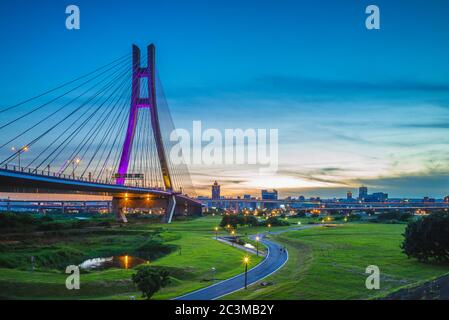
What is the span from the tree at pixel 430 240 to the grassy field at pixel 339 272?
127 centimetres

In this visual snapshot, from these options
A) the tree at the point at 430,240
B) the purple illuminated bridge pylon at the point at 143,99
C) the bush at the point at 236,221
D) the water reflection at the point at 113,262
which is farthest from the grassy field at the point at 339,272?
the bush at the point at 236,221

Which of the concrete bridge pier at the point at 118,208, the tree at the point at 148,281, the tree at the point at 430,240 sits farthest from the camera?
the concrete bridge pier at the point at 118,208

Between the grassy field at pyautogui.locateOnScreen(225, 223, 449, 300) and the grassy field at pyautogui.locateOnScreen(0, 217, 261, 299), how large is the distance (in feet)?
17.3

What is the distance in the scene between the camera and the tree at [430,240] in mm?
46750

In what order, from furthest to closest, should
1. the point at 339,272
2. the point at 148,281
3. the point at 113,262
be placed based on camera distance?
1. the point at 113,262
2. the point at 339,272
3. the point at 148,281

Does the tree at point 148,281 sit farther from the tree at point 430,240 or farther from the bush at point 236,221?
the bush at point 236,221

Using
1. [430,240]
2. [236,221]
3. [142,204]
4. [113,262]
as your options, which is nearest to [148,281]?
[113,262]

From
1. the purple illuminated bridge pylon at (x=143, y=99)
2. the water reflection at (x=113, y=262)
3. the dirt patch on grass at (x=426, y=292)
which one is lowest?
the water reflection at (x=113, y=262)

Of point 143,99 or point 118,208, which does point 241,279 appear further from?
point 118,208

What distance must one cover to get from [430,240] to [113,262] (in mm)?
33684

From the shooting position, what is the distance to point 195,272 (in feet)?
137

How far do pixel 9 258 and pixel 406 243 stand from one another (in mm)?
40182

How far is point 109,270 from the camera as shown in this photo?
134 feet
